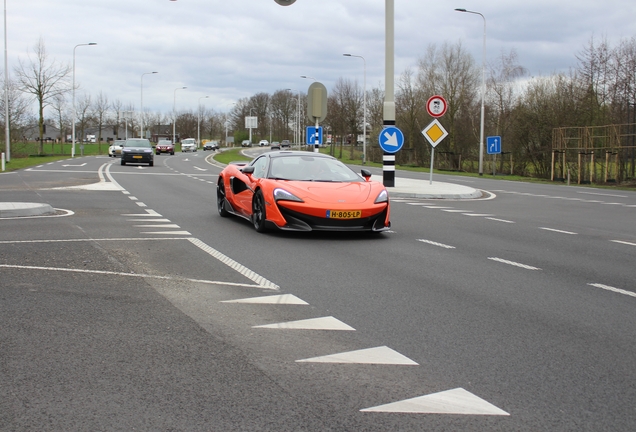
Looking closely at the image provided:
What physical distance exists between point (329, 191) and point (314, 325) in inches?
212

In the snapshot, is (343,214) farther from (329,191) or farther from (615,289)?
(615,289)

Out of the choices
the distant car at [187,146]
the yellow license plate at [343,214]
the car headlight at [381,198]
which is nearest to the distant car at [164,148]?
the distant car at [187,146]

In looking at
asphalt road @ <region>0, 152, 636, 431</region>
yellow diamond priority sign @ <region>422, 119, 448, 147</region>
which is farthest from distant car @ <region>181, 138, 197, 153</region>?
asphalt road @ <region>0, 152, 636, 431</region>

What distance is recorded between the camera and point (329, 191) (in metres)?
10.6

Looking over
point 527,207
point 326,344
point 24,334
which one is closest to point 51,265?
point 24,334

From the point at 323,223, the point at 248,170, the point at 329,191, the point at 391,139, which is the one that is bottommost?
the point at 323,223

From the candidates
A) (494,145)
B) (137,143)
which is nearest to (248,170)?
(494,145)

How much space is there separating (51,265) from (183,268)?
5.00 ft

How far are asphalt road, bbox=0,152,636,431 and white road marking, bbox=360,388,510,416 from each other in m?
0.01

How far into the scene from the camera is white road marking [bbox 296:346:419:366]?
445cm

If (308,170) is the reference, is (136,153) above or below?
above

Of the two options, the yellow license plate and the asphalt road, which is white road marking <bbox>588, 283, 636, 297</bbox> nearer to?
the asphalt road

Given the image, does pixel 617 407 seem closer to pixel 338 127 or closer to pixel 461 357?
pixel 461 357

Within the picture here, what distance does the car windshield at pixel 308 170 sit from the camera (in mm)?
11414
